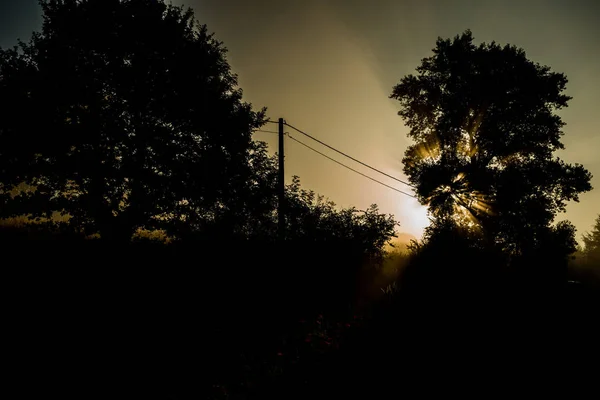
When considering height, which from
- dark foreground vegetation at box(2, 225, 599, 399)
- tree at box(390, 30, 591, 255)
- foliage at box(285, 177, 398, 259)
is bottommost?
dark foreground vegetation at box(2, 225, 599, 399)

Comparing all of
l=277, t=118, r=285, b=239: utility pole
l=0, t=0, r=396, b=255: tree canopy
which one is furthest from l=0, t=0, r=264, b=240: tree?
l=277, t=118, r=285, b=239: utility pole

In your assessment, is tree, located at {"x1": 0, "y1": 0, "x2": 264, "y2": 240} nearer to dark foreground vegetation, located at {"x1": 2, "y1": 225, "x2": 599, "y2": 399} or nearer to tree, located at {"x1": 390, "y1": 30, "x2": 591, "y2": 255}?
dark foreground vegetation, located at {"x1": 2, "y1": 225, "x2": 599, "y2": 399}

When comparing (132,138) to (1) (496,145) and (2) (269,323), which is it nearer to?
(2) (269,323)

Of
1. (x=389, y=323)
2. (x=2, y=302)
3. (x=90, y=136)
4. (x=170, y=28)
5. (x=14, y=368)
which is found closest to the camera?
(x=14, y=368)

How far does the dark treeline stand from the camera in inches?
208

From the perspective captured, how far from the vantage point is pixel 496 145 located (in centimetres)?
2172

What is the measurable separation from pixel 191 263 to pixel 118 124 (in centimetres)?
713

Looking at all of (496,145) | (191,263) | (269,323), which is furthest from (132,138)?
(496,145)

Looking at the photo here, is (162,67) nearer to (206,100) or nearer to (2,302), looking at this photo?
(206,100)

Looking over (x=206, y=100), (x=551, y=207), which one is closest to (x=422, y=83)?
(x=551, y=207)

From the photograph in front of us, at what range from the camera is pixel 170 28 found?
45.4ft

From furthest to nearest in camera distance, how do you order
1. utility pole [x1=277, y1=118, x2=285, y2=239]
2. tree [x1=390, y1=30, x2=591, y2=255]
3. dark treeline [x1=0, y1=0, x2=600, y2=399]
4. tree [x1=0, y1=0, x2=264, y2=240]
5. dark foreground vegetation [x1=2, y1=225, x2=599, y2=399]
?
1. tree [x1=390, y1=30, x2=591, y2=255]
2. utility pole [x1=277, y1=118, x2=285, y2=239]
3. tree [x1=0, y1=0, x2=264, y2=240]
4. dark treeline [x1=0, y1=0, x2=600, y2=399]
5. dark foreground vegetation [x1=2, y1=225, x2=599, y2=399]

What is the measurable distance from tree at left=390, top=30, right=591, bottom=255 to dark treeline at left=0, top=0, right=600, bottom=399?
1459mm

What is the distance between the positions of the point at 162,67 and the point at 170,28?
2.19 m
